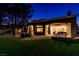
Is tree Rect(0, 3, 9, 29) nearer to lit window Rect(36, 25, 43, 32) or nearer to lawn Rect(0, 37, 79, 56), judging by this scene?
lawn Rect(0, 37, 79, 56)

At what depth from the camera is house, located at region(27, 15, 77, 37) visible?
1391cm

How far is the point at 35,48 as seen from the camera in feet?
45.7

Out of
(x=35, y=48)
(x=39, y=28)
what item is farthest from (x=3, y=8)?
(x=35, y=48)

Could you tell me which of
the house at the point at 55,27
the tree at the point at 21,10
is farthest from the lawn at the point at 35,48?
the tree at the point at 21,10

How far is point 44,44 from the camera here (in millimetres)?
13945

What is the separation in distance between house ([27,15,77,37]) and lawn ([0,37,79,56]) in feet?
0.41

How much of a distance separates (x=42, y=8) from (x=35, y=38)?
392 millimetres

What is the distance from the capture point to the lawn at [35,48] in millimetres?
13914

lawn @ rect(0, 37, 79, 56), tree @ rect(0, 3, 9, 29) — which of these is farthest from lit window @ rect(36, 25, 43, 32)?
tree @ rect(0, 3, 9, 29)

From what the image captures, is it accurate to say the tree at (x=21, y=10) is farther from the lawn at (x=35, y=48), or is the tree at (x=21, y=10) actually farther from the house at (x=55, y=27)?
the lawn at (x=35, y=48)

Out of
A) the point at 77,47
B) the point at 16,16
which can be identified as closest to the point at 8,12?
the point at 16,16

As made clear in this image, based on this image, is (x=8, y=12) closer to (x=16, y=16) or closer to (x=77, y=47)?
(x=16, y=16)

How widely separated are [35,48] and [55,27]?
36 cm

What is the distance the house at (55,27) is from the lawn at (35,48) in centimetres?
12
